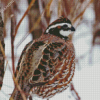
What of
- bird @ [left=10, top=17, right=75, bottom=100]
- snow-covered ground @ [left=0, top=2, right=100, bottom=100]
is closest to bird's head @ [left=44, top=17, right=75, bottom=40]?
bird @ [left=10, top=17, right=75, bottom=100]

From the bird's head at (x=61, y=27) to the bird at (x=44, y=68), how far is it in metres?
0.01

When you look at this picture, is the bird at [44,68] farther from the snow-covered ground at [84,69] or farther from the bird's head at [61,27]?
the snow-covered ground at [84,69]

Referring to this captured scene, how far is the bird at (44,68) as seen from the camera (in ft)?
7.13

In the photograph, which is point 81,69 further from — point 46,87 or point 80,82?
point 46,87

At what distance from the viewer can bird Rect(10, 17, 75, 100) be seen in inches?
85.6

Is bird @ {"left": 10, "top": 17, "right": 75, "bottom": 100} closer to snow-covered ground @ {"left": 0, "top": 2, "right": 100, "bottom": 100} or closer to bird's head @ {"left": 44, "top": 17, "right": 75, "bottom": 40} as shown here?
bird's head @ {"left": 44, "top": 17, "right": 75, "bottom": 40}

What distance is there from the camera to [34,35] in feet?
13.7

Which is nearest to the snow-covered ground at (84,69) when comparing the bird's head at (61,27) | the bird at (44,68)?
the bird at (44,68)

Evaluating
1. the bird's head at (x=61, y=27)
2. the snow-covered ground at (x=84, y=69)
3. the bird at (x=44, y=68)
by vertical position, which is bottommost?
the snow-covered ground at (x=84, y=69)

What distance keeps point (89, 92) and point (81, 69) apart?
77 centimetres

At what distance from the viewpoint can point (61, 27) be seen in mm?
2645

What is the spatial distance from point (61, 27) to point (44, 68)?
66 centimetres

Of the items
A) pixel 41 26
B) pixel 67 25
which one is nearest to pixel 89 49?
pixel 41 26

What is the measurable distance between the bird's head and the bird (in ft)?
0.04
